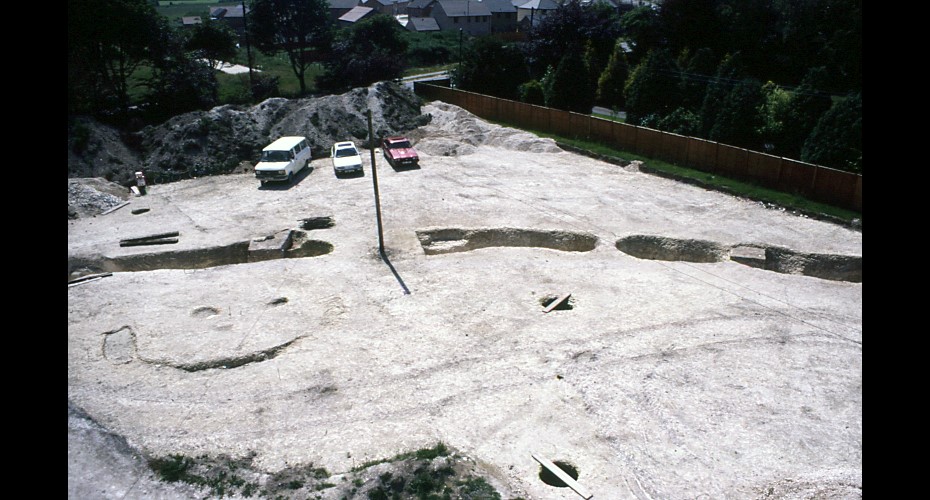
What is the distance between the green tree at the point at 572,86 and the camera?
134 feet

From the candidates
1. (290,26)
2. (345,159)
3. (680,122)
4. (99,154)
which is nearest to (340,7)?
(290,26)

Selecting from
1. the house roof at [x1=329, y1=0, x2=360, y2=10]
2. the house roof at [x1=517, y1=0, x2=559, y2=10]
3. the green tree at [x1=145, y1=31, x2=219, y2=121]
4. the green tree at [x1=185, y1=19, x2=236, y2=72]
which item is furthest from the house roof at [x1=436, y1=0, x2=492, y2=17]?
the green tree at [x1=145, y1=31, x2=219, y2=121]

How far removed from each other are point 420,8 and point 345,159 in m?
78.5

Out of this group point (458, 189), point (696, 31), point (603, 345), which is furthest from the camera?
point (696, 31)

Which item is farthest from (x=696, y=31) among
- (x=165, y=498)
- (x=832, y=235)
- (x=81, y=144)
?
(x=165, y=498)

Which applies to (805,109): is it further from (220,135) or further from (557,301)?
(220,135)

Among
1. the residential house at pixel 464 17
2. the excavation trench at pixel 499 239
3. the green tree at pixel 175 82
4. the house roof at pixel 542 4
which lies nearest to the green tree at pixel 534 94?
the green tree at pixel 175 82

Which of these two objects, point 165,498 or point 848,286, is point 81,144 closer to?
point 165,498

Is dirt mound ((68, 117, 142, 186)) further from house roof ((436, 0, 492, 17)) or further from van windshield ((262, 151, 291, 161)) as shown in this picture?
house roof ((436, 0, 492, 17))

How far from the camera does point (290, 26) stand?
49.1 m

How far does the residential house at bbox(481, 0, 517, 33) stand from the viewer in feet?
299

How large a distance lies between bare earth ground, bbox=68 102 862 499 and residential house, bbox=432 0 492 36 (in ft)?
236

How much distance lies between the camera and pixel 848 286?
Result: 19.7 metres
